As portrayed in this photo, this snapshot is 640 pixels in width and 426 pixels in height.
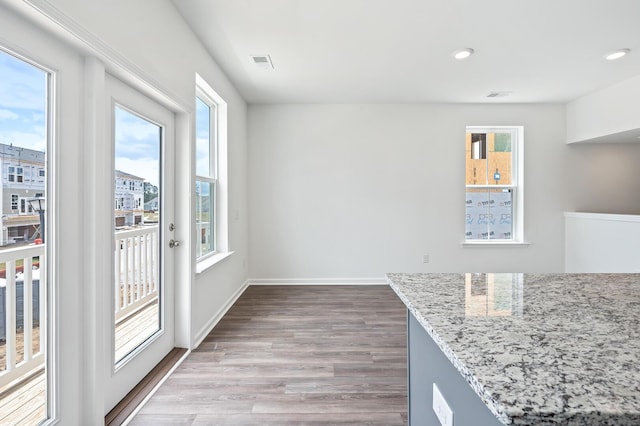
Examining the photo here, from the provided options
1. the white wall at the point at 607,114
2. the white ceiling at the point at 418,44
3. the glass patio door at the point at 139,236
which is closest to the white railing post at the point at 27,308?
the glass patio door at the point at 139,236

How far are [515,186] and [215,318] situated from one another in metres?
4.34

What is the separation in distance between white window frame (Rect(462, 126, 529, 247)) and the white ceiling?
0.57m

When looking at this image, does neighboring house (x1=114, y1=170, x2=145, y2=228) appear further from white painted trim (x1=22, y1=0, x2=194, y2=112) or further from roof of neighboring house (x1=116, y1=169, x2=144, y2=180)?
white painted trim (x1=22, y1=0, x2=194, y2=112)

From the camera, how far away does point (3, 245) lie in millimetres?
1204

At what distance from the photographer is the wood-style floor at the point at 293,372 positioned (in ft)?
5.81

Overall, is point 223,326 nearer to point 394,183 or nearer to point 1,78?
point 1,78

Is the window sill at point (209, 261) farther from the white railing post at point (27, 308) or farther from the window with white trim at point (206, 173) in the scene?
the white railing post at point (27, 308)

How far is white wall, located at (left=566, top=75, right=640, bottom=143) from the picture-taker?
3.46 metres

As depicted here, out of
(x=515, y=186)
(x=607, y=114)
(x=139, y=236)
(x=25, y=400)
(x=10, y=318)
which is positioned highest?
(x=607, y=114)

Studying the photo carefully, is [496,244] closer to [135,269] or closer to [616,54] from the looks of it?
[616,54]

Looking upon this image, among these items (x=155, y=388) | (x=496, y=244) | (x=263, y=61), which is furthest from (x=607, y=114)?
(x=155, y=388)

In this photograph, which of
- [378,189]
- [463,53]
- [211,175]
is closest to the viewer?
[463,53]

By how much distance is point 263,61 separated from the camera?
3066mm

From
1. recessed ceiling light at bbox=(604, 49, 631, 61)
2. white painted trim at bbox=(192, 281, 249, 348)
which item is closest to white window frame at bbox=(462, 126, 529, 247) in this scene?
recessed ceiling light at bbox=(604, 49, 631, 61)
